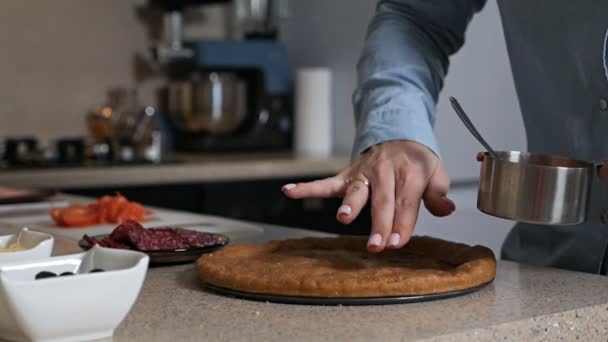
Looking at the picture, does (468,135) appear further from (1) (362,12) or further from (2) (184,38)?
(2) (184,38)

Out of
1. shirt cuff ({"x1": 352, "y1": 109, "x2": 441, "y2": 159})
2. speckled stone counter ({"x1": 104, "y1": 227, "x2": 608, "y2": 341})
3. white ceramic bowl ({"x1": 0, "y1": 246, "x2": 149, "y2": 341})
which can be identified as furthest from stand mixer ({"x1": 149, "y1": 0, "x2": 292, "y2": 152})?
white ceramic bowl ({"x1": 0, "y1": 246, "x2": 149, "y2": 341})

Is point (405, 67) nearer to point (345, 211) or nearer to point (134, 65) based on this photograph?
point (345, 211)

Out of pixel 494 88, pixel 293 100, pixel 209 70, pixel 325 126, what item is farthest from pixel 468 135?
pixel 209 70

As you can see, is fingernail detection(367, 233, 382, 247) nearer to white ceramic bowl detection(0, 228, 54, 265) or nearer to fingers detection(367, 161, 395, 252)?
fingers detection(367, 161, 395, 252)

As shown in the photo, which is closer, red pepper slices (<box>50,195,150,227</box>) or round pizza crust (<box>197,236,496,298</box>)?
round pizza crust (<box>197,236,496,298</box>)

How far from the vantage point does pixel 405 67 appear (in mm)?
1384

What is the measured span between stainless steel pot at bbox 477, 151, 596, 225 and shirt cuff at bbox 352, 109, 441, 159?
175 millimetres

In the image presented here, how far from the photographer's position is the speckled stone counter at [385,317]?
87cm

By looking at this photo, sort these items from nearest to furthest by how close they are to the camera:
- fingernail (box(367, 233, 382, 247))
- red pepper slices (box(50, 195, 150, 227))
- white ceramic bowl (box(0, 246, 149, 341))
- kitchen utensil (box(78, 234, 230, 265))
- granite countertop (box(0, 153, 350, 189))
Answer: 1. white ceramic bowl (box(0, 246, 149, 341))
2. fingernail (box(367, 233, 382, 247))
3. kitchen utensil (box(78, 234, 230, 265))
4. red pepper slices (box(50, 195, 150, 227))
5. granite countertop (box(0, 153, 350, 189))

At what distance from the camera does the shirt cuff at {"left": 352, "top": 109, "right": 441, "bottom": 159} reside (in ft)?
4.12

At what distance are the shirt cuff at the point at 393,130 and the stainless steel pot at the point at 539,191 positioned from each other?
6.9 inches

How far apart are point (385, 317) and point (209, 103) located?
251 centimetres

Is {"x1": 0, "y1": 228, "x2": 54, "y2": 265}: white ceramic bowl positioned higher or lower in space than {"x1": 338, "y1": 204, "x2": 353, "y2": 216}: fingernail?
lower

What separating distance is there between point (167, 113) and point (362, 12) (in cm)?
88
